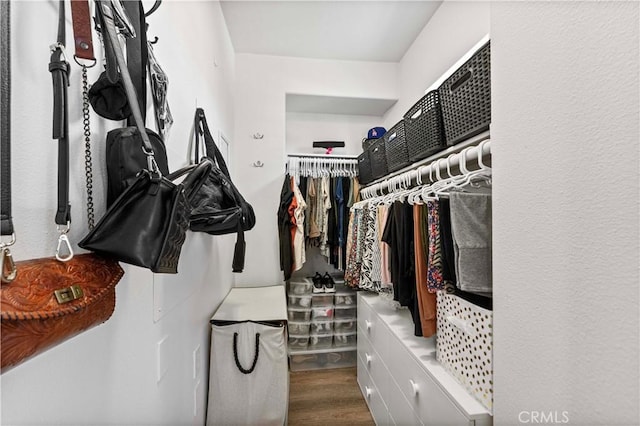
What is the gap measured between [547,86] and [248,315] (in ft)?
5.27

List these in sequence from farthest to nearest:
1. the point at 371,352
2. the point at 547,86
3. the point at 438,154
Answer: the point at 371,352
the point at 438,154
the point at 547,86

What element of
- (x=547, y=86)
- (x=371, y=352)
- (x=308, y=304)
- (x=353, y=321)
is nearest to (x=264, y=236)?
(x=308, y=304)

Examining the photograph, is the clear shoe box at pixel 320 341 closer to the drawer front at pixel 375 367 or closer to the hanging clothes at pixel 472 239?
the drawer front at pixel 375 367

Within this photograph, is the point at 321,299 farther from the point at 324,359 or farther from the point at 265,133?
the point at 265,133

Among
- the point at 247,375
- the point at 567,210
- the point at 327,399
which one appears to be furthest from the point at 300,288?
the point at 567,210

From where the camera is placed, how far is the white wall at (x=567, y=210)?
0.43 meters

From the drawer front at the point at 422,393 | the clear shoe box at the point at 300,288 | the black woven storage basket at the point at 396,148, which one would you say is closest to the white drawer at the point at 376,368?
the drawer front at the point at 422,393

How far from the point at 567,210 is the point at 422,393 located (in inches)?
36.5

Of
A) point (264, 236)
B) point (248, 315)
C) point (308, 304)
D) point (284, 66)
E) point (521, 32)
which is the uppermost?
point (284, 66)

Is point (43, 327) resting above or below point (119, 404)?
above

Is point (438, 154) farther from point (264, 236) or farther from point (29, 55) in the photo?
point (264, 236)

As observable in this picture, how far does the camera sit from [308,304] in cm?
224

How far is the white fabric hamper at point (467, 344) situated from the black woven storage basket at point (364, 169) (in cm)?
132

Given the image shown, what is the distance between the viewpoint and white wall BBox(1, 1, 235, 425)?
1.35 ft
